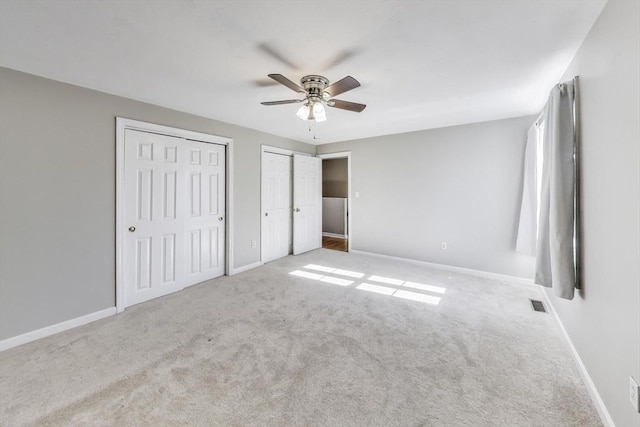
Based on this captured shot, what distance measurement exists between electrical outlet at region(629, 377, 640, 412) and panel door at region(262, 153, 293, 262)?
4130mm

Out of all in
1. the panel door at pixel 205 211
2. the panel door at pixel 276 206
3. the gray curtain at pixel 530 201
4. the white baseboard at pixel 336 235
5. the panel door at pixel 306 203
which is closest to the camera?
the gray curtain at pixel 530 201

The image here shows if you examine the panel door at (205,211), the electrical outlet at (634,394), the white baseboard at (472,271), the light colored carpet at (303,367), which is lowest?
the light colored carpet at (303,367)

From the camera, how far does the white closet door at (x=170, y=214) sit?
9.60ft

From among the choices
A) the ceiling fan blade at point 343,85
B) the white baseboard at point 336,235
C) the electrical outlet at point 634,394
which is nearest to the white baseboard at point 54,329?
the ceiling fan blade at point 343,85

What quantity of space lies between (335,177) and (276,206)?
3.29 metres

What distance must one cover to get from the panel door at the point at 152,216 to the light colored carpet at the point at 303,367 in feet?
0.95

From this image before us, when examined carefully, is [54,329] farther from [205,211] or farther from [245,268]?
[245,268]

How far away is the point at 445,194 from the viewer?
4156 mm

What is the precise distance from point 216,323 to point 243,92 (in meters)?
2.37

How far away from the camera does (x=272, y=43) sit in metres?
1.81

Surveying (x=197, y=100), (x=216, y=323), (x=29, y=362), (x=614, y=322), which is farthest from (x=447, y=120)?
(x=29, y=362)

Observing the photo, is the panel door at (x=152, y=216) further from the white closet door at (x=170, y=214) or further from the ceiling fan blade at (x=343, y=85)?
the ceiling fan blade at (x=343, y=85)

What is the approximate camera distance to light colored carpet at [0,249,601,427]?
1494 millimetres

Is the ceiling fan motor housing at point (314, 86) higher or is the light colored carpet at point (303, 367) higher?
the ceiling fan motor housing at point (314, 86)
